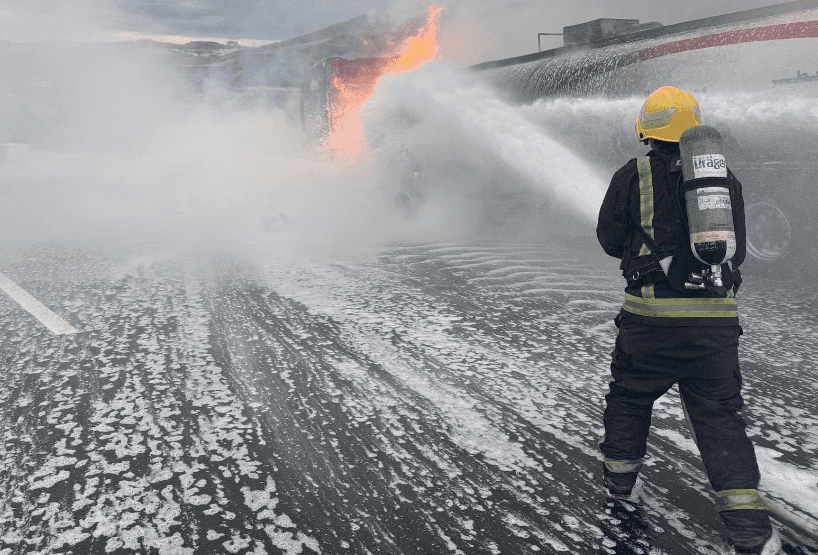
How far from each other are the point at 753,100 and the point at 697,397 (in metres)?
4.42

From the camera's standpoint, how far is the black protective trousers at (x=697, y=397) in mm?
2105

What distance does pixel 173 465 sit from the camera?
2639mm

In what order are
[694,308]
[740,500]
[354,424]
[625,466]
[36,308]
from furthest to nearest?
[36,308] → [354,424] → [625,466] → [694,308] → [740,500]

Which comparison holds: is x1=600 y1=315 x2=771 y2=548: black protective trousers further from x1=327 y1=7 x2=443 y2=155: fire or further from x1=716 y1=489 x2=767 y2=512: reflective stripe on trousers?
x1=327 y1=7 x2=443 y2=155: fire

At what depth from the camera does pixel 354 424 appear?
9.96ft

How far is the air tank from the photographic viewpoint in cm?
206

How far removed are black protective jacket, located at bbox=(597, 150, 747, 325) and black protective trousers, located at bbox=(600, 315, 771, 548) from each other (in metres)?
0.06

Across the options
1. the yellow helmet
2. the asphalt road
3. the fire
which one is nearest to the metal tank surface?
the asphalt road

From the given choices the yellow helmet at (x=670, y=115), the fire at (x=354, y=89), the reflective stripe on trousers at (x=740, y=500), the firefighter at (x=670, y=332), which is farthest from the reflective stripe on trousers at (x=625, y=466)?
the fire at (x=354, y=89)

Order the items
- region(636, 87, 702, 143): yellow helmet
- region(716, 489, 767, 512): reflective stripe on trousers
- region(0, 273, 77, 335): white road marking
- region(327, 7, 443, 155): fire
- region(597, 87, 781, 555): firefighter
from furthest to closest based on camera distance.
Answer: region(327, 7, 443, 155): fire
region(0, 273, 77, 335): white road marking
region(636, 87, 702, 143): yellow helmet
region(597, 87, 781, 555): firefighter
region(716, 489, 767, 512): reflective stripe on trousers

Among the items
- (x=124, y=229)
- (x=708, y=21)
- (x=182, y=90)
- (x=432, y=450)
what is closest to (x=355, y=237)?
(x=124, y=229)

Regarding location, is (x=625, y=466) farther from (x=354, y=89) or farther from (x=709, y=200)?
(x=354, y=89)

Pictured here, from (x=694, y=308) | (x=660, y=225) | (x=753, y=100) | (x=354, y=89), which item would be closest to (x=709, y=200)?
(x=660, y=225)

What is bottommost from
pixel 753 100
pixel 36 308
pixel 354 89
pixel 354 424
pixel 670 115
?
pixel 354 424
